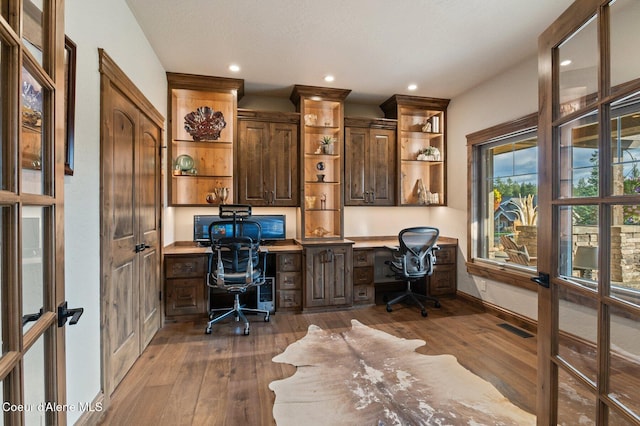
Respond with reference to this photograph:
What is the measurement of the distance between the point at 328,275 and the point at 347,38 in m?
2.55

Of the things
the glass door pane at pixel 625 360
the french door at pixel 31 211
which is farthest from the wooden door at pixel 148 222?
the glass door pane at pixel 625 360

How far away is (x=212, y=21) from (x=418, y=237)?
301cm

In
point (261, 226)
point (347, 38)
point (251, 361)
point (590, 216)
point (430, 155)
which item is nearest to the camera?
point (590, 216)

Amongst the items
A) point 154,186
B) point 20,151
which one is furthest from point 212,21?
point 20,151

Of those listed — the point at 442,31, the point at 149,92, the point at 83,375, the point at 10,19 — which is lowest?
the point at 83,375

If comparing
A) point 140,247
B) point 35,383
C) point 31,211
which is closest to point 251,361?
point 140,247

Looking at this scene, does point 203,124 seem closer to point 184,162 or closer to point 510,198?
point 184,162

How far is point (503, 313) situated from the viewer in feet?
10.8

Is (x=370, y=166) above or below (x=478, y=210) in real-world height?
above

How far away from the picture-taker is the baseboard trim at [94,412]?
1576 mm

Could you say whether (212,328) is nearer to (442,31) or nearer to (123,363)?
(123,363)

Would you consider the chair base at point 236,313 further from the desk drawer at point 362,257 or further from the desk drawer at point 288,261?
the desk drawer at point 362,257

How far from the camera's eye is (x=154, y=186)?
2.80 metres

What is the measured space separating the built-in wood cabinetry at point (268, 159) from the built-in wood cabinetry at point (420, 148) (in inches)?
59.1
